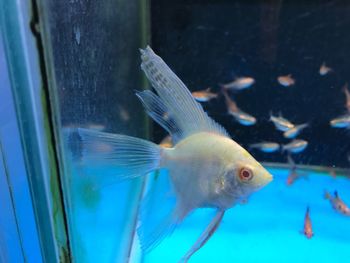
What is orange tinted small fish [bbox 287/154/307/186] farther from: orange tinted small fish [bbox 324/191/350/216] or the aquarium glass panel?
the aquarium glass panel

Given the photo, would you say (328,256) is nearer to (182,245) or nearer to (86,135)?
(182,245)

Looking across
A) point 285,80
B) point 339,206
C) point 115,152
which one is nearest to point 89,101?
point 115,152

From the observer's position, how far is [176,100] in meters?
0.92

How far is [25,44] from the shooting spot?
0.64 meters

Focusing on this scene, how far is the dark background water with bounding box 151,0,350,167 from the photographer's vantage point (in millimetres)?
3021

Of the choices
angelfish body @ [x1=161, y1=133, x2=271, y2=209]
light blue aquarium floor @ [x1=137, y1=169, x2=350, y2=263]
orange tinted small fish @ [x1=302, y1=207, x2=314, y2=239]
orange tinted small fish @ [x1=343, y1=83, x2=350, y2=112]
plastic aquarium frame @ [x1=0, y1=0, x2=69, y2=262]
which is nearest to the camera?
plastic aquarium frame @ [x1=0, y1=0, x2=69, y2=262]

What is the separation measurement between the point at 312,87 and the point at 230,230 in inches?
65.5

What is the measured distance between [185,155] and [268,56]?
248 centimetres

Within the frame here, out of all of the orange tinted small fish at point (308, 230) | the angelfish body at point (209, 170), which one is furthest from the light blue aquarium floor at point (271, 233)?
the angelfish body at point (209, 170)

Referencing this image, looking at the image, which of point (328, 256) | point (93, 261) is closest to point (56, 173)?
point (93, 261)

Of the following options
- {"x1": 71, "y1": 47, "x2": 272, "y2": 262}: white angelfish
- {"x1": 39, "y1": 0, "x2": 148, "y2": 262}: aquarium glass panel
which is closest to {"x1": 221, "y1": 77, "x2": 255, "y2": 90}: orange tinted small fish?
{"x1": 39, "y1": 0, "x2": 148, "y2": 262}: aquarium glass panel

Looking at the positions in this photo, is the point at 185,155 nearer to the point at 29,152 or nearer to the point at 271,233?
the point at 29,152

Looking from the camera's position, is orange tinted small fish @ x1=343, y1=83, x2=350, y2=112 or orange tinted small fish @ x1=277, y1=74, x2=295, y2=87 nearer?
orange tinted small fish @ x1=277, y1=74, x2=295, y2=87

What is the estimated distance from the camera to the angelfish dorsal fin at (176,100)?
35.2 inches
